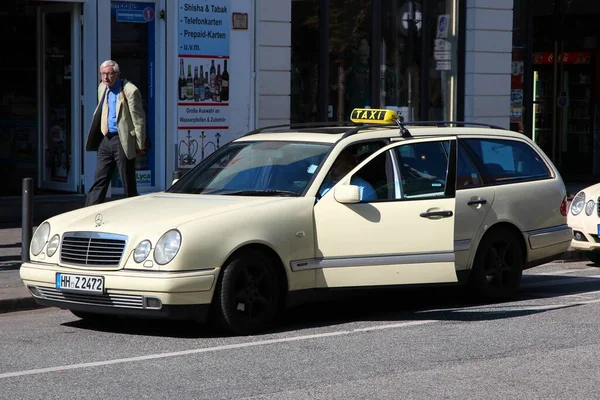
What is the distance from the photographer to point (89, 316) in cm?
924

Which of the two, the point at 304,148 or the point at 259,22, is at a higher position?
the point at 259,22

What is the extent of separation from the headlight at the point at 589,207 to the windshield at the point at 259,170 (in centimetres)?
465

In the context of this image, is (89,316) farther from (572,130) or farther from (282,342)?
(572,130)

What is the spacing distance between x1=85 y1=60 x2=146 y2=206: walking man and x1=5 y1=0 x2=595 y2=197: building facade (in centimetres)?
378

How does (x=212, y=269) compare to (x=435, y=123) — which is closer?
(x=212, y=269)

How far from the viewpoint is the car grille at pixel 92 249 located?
8242mm

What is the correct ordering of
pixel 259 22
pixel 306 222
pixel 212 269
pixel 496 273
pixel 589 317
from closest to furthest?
1. pixel 212 269
2. pixel 306 222
3. pixel 589 317
4. pixel 496 273
5. pixel 259 22

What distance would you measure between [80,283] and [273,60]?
1013 cm

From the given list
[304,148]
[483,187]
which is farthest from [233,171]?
[483,187]

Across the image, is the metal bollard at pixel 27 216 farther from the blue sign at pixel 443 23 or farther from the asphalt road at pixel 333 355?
the blue sign at pixel 443 23

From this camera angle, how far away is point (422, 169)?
960 centimetres

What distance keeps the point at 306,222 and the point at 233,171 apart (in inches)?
40.0

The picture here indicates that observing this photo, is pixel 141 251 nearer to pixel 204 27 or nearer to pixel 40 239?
pixel 40 239

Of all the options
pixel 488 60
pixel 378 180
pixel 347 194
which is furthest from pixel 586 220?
pixel 488 60
